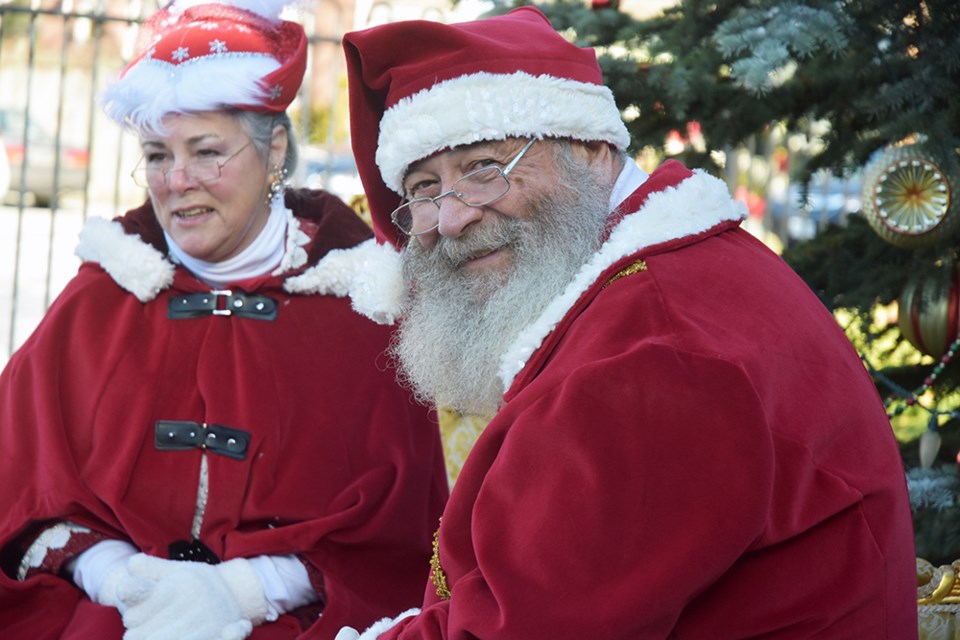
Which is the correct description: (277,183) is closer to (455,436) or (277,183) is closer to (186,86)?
→ (186,86)

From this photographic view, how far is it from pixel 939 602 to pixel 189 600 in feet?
5.74

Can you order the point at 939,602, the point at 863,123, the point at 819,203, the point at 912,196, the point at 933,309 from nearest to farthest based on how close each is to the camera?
1. the point at 939,602
2. the point at 912,196
3. the point at 933,309
4. the point at 863,123
5. the point at 819,203

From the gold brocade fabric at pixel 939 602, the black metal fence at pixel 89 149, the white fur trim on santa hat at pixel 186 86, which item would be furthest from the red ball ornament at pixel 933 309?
the white fur trim on santa hat at pixel 186 86

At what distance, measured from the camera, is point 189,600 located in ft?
9.92

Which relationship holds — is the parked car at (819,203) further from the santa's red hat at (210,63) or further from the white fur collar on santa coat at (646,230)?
the white fur collar on santa coat at (646,230)

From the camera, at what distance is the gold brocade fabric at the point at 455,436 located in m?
3.74

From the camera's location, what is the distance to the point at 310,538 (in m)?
3.27

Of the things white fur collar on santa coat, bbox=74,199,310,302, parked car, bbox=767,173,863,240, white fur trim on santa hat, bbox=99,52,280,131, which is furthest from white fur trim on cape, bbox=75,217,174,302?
parked car, bbox=767,173,863,240

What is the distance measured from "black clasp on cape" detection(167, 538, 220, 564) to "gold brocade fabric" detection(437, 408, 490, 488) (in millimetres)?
825

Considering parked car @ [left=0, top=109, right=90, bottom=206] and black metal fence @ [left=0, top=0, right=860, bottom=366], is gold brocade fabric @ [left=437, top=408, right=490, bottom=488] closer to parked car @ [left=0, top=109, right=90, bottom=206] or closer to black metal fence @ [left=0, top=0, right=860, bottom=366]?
black metal fence @ [left=0, top=0, right=860, bottom=366]

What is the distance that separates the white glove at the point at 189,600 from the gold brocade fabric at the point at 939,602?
158cm

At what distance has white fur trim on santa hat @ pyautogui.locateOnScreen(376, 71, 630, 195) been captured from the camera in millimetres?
2588

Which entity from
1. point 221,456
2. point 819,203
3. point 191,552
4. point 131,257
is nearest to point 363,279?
point 221,456

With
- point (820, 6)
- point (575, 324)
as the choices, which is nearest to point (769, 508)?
point (575, 324)
